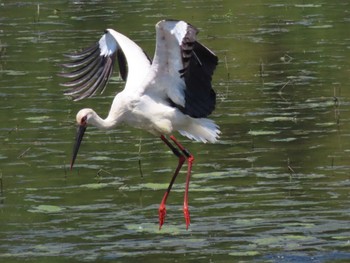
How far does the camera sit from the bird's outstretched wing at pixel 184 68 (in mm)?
9281

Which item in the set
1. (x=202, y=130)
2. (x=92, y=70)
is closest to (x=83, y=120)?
(x=202, y=130)

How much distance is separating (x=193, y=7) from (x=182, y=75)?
43.0 feet

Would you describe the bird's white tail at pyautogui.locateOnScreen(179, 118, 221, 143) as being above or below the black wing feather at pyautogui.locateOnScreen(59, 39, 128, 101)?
below

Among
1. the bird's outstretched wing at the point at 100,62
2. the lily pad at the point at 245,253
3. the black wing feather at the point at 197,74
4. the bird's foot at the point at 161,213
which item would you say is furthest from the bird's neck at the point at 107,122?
the lily pad at the point at 245,253

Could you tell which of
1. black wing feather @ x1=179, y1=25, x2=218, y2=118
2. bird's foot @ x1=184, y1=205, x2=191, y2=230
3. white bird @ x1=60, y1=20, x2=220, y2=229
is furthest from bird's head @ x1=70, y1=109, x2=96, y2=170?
bird's foot @ x1=184, y1=205, x2=191, y2=230

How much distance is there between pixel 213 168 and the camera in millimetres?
11383

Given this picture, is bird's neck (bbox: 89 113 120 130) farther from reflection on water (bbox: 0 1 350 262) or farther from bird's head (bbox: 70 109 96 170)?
reflection on water (bbox: 0 1 350 262)

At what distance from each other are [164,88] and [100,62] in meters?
1.28

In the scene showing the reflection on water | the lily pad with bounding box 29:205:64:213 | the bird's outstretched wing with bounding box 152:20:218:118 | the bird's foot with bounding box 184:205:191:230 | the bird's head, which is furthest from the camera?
the bird's head

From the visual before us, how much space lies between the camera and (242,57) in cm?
1759

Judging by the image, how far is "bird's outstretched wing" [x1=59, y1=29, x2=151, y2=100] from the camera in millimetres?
11156

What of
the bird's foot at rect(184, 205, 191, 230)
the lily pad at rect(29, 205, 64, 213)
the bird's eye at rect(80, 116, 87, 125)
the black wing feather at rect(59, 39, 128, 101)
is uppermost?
the black wing feather at rect(59, 39, 128, 101)

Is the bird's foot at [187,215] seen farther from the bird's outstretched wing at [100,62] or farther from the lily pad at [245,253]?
the bird's outstretched wing at [100,62]

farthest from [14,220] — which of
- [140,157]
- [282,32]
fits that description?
[282,32]
